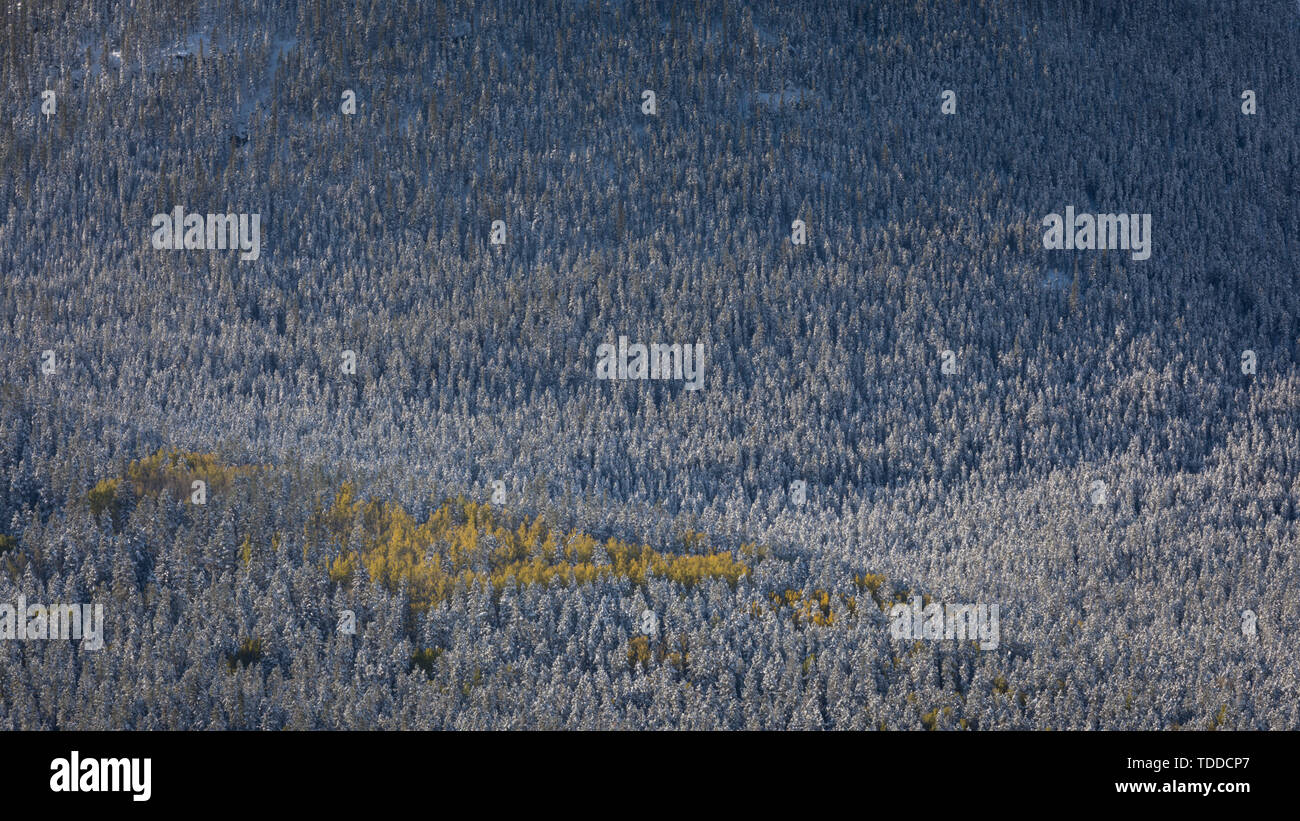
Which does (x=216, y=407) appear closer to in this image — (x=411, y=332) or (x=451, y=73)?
(x=411, y=332)

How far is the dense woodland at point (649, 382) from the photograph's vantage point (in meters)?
49.6

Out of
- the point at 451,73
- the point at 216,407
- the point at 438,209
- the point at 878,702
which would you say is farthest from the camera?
the point at 451,73

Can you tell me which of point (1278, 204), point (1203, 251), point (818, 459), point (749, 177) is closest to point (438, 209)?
point (749, 177)

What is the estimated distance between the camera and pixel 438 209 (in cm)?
13538

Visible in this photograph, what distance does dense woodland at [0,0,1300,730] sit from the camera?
4959 centimetres

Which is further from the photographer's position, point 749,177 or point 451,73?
point 451,73

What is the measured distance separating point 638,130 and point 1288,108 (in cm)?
7370

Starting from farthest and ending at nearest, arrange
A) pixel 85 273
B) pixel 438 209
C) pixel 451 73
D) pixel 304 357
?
pixel 451 73
pixel 438 209
pixel 85 273
pixel 304 357

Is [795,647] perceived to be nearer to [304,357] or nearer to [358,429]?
[358,429]

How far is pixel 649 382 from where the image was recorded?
11375 cm

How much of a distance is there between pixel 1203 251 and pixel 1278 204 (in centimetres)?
1610

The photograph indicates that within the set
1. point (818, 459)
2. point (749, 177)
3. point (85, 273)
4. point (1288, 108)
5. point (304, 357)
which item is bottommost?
point (818, 459)

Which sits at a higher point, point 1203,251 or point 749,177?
point 749,177

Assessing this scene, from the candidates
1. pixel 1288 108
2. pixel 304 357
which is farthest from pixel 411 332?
pixel 1288 108
